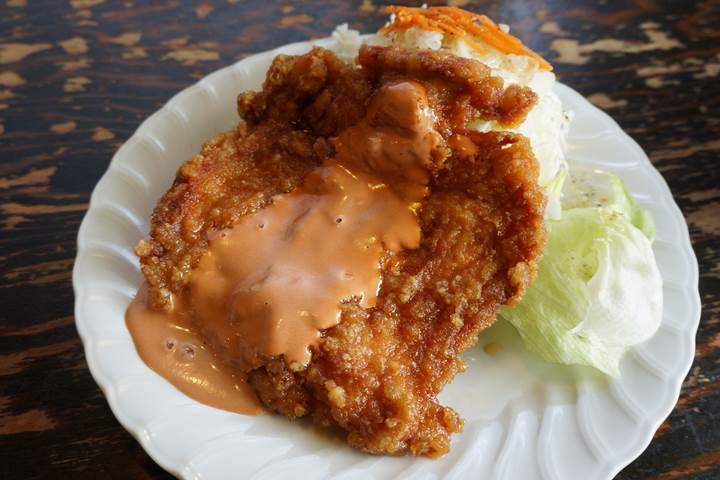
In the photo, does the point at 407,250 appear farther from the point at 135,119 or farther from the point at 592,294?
the point at 135,119

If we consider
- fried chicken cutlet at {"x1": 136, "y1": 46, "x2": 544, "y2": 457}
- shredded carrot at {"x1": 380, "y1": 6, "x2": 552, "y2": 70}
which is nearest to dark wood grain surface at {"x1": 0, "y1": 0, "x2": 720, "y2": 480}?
fried chicken cutlet at {"x1": 136, "y1": 46, "x2": 544, "y2": 457}

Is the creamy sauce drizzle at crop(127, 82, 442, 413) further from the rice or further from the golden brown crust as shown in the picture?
the rice

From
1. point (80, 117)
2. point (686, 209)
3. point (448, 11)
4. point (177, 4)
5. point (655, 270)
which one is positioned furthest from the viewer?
point (177, 4)

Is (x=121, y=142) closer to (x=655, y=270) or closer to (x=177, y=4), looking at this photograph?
(x=177, y=4)

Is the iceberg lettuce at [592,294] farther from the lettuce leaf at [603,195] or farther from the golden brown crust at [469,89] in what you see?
the golden brown crust at [469,89]

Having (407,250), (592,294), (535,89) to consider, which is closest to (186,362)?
(407,250)

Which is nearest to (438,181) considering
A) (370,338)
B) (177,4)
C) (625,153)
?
(370,338)

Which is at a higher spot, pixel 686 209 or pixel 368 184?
pixel 368 184
